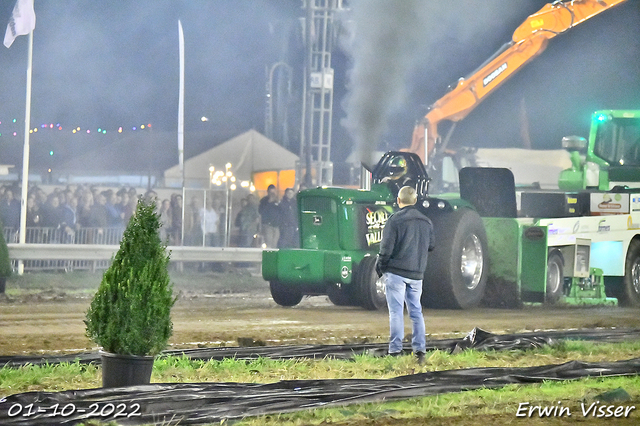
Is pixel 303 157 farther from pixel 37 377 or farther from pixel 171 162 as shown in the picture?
pixel 37 377

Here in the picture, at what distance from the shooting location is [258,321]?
43.2 feet

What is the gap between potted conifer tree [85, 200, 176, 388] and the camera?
6.90 meters

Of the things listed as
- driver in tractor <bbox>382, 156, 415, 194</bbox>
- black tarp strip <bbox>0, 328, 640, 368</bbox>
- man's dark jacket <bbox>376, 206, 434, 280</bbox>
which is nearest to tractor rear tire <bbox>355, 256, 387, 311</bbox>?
driver in tractor <bbox>382, 156, 415, 194</bbox>

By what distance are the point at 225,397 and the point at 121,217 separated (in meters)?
15.4

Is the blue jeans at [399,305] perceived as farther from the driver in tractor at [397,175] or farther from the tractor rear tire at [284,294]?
the driver in tractor at [397,175]

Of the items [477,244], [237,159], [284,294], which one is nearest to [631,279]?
[477,244]

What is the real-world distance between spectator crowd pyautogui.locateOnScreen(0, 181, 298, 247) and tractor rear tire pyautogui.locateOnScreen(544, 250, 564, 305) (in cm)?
689

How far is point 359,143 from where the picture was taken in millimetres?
17500

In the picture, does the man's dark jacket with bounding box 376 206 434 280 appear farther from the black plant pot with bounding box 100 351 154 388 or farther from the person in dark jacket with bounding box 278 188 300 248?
the person in dark jacket with bounding box 278 188 300 248

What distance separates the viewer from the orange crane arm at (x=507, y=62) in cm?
2556

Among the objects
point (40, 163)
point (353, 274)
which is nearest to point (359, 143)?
point (353, 274)

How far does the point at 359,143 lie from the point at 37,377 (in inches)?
411

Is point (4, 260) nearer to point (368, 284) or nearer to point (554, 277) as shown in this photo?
point (368, 284)

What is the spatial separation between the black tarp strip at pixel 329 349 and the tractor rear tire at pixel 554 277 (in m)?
4.88
